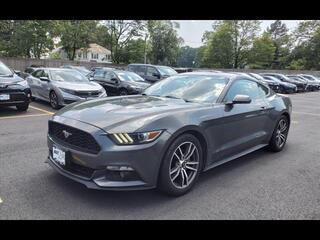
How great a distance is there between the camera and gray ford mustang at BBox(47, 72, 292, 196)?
10.7 feet

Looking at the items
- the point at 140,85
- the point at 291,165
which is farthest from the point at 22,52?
the point at 291,165

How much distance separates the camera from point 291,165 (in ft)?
16.8

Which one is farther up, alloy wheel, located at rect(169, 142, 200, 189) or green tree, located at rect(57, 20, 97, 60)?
green tree, located at rect(57, 20, 97, 60)

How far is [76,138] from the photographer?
→ 136 inches

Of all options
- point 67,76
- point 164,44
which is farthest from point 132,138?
point 164,44

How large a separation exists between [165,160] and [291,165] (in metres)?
2.69

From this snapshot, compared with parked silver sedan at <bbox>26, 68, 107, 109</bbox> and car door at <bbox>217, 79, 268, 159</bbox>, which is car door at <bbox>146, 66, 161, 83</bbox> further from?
car door at <bbox>217, 79, 268, 159</bbox>

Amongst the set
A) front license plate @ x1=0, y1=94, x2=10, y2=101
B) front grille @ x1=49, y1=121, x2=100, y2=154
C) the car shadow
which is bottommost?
the car shadow

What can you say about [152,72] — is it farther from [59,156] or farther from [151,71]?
[59,156]

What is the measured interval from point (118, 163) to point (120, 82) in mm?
9996

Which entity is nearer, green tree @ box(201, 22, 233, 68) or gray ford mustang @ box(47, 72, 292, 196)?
gray ford mustang @ box(47, 72, 292, 196)

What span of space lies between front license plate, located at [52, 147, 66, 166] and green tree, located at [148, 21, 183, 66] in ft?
155

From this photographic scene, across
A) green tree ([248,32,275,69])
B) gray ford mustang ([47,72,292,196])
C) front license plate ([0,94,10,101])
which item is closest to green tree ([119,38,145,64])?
green tree ([248,32,275,69])
